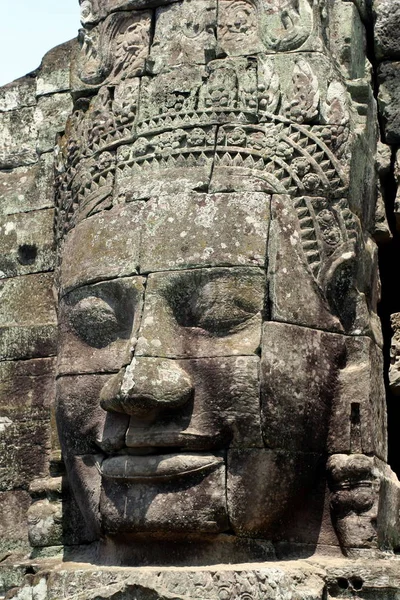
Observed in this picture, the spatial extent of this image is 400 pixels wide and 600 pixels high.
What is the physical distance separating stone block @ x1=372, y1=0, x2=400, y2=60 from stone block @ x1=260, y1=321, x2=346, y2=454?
2.31 m

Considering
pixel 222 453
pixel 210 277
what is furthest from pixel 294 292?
pixel 222 453

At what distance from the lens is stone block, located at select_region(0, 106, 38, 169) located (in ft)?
32.3

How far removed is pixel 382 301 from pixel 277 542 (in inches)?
91.2

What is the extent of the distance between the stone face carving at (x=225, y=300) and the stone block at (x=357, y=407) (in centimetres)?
1

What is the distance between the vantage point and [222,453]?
7.65 meters

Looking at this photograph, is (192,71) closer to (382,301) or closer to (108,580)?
(382,301)

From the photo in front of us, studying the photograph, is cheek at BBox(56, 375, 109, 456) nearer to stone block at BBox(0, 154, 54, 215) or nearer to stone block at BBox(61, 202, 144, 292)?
stone block at BBox(61, 202, 144, 292)

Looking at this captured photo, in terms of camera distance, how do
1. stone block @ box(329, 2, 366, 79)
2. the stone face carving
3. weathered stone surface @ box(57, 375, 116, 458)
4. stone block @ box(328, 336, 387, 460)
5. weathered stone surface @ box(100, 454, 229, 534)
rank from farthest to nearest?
1. stone block @ box(329, 2, 366, 79)
2. weathered stone surface @ box(57, 375, 116, 458)
3. stone block @ box(328, 336, 387, 460)
4. the stone face carving
5. weathered stone surface @ box(100, 454, 229, 534)

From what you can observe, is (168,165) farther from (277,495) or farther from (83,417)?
(277,495)

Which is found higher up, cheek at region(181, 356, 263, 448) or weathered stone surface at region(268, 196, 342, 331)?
weathered stone surface at region(268, 196, 342, 331)

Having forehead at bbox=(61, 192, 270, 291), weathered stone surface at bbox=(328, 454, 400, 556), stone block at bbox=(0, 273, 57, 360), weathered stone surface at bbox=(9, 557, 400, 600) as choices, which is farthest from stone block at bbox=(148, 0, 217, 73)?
weathered stone surface at bbox=(9, 557, 400, 600)

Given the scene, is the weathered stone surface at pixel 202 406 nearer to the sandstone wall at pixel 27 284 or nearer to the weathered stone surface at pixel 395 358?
the sandstone wall at pixel 27 284

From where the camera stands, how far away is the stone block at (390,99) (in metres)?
9.18

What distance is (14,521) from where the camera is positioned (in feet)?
29.6
